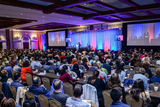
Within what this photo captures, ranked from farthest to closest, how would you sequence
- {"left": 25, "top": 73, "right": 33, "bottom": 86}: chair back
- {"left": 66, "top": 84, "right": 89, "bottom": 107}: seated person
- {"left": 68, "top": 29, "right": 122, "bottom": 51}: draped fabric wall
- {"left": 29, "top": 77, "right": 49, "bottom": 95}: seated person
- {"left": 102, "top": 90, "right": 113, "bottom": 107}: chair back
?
{"left": 68, "top": 29, "right": 122, "bottom": 51}: draped fabric wall < {"left": 25, "top": 73, "right": 33, "bottom": 86}: chair back < {"left": 29, "top": 77, "right": 49, "bottom": 95}: seated person < {"left": 102, "top": 90, "right": 113, "bottom": 107}: chair back < {"left": 66, "top": 84, "right": 89, "bottom": 107}: seated person

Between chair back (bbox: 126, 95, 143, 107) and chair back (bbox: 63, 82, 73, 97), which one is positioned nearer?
chair back (bbox: 126, 95, 143, 107)

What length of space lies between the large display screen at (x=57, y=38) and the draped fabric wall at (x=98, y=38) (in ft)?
4.31

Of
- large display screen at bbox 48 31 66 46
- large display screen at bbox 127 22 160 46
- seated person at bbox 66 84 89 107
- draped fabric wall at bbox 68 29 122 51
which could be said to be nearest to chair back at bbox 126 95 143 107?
seated person at bbox 66 84 89 107

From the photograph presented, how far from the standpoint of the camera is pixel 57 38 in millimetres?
26188

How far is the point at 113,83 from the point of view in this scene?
3672 mm

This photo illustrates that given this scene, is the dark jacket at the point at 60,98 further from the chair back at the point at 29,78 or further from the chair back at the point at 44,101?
the chair back at the point at 29,78

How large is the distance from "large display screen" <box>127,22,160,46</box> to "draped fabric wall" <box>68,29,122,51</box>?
77.1 inches

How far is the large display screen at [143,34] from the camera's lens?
51.2 feet

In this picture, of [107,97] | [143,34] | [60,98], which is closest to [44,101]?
[60,98]

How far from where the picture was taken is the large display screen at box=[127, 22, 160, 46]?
1559 cm

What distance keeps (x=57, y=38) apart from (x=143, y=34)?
15892 millimetres

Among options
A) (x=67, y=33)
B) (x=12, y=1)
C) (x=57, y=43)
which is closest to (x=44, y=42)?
(x=57, y=43)

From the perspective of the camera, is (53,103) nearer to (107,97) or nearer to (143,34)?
(107,97)

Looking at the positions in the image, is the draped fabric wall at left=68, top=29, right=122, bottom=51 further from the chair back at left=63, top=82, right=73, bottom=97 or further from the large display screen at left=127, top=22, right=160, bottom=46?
the chair back at left=63, top=82, right=73, bottom=97
